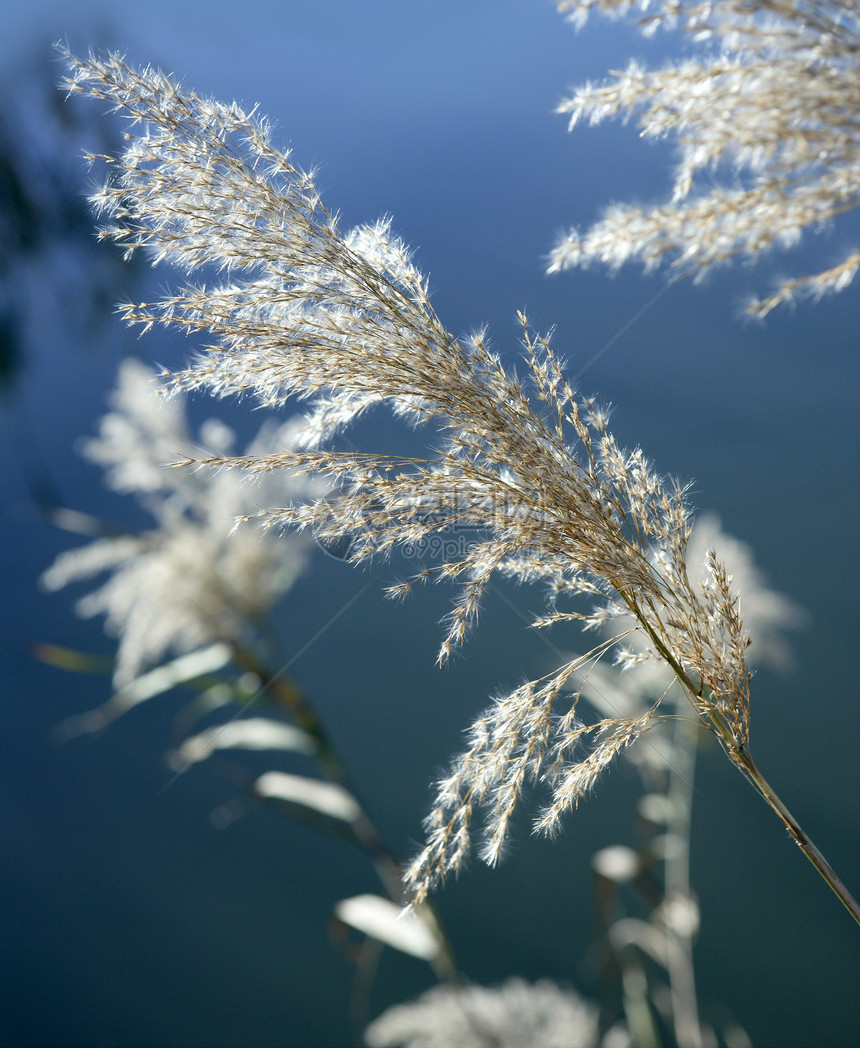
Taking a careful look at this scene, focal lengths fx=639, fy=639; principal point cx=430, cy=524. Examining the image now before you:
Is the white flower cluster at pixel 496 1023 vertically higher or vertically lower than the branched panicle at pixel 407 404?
lower

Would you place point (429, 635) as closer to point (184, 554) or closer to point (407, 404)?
point (184, 554)

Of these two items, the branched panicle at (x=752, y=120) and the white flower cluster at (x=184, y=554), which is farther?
the white flower cluster at (x=184, y=554)

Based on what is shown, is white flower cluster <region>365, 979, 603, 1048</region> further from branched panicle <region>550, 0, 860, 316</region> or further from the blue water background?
branched panicle <region>550, 0, 860, 316</region>

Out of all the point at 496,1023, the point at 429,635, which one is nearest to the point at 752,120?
the point at 496,1023

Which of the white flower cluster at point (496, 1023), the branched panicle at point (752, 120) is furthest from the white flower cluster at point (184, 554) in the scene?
the branched panicle at point (752, 120)

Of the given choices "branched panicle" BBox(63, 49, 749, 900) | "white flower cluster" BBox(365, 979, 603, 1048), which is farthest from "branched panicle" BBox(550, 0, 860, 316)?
"white flower cluster" BBox(365, 979, 603, 1048)

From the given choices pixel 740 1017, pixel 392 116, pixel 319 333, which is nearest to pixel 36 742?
pixel 319 333

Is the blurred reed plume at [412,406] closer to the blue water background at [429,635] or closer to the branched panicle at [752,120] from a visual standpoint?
the branched panicle at [752,120]
